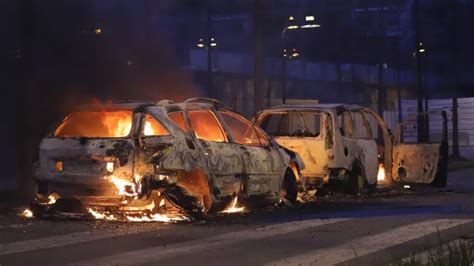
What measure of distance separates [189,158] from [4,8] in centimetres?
762

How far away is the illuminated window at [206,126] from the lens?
32.7ft

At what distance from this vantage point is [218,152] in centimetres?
930

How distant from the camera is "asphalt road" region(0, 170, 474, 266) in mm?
6578

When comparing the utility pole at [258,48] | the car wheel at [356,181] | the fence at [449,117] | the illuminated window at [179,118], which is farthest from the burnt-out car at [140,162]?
the fence at [449,117]

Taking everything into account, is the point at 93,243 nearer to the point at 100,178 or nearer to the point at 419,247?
the point at 100,178

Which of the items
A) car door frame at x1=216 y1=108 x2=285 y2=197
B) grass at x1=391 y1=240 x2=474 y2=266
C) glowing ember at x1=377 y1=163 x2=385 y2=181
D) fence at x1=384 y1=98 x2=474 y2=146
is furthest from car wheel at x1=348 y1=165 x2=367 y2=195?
fence at x1=384 y1=98 x2=474 y2=146

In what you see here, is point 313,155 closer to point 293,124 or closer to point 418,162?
point 293,124

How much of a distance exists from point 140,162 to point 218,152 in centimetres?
106

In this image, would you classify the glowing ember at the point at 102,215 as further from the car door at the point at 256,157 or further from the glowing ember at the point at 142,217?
the car door at the point at 256,157

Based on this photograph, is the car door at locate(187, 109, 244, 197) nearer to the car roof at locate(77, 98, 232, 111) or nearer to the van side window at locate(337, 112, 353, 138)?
the car roof at locate(77, 98, 232, 111)

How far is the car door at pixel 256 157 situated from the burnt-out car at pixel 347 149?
3.96 ft

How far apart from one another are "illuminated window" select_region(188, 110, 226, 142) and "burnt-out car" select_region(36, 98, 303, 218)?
0.04 metres

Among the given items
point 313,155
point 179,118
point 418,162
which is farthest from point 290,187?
point 418,162

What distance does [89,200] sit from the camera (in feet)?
28.5
